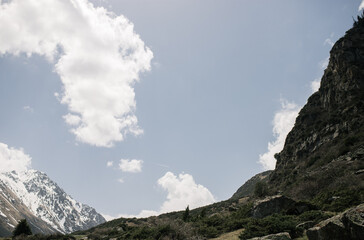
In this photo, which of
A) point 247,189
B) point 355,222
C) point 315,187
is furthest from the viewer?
point 247,189

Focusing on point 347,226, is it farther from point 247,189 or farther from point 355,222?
point 247,189

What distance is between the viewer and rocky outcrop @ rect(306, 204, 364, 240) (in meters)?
7.09

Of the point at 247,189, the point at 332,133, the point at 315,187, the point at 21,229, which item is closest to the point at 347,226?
the point at 315,187

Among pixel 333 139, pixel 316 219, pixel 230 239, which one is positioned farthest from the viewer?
pixel 333 139

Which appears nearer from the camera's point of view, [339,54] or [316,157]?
[316,157]

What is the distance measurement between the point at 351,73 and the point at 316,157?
2726 centimetres

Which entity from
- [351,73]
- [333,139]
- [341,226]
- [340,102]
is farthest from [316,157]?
[341,226]

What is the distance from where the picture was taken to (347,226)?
297 inches

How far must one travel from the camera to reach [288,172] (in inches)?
2714

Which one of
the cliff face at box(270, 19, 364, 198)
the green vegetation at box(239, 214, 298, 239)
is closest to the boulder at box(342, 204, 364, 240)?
the green vegetation at box(239, 214, 298, 239)

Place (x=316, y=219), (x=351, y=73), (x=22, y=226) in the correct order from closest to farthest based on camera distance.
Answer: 1. (x=316, y=219)
2. (x=22, y=226)
3. (x=351, y=73)

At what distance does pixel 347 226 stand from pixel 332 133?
62.3m

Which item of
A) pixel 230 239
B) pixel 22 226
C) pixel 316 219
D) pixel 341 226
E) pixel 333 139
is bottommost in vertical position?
pixel 22 226

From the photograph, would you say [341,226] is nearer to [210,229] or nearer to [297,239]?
[297,239]
